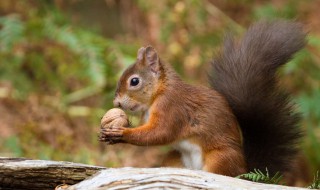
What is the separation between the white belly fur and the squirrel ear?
1.49ft

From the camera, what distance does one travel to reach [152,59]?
11.3 ft

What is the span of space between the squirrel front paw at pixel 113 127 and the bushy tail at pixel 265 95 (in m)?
0.60

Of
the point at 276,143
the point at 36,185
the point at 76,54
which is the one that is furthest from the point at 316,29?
the point at 36,185

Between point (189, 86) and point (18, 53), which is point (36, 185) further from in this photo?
point (18, 53)

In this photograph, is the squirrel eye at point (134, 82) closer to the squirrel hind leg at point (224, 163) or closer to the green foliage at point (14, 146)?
the squirrel hind leg at point (224, 163)

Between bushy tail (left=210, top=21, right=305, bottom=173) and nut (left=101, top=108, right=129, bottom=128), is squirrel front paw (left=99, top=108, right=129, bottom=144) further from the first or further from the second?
bushy tail (left=210, top=21, right=305, bottom=173)

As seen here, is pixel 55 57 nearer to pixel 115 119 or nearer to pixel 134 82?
pixel 134 82

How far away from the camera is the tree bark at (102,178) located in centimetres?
250

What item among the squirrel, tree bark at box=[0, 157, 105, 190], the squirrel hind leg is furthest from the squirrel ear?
tree bark at box=[0, 157, 105, 190]

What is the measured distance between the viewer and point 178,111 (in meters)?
3.19

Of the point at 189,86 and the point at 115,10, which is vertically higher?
the point at 115,10

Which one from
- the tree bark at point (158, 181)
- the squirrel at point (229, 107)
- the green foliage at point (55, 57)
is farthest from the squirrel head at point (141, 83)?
the green foliage at point (55, 57)

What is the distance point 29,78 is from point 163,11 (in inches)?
53.7

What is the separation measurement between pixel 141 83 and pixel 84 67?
1917mm
